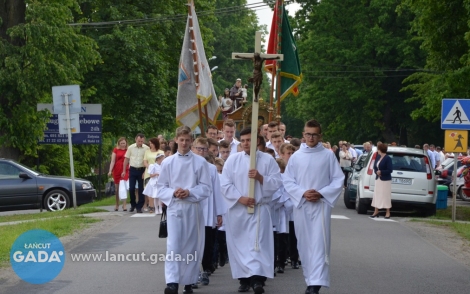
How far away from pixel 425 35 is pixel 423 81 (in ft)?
51.9

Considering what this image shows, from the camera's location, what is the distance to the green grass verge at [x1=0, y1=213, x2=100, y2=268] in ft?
48.3

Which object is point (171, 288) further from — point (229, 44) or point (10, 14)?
point (229, 44)

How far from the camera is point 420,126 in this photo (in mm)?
51875

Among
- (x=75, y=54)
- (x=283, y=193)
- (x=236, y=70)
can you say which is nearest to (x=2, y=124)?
(x=75, y=54)

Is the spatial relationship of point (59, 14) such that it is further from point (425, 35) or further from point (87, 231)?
point (87, 231)

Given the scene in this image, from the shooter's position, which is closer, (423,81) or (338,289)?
(338,289)

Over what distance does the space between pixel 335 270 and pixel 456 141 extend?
9.87m

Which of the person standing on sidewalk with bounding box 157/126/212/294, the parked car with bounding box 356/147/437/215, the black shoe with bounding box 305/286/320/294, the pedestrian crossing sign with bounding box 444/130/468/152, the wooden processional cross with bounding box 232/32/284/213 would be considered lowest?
the parked car with bounding box 356/147/437/215

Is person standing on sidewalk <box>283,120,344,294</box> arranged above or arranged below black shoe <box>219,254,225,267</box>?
above

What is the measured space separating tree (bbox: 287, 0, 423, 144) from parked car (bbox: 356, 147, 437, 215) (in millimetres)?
25634

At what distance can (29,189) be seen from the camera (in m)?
25.1

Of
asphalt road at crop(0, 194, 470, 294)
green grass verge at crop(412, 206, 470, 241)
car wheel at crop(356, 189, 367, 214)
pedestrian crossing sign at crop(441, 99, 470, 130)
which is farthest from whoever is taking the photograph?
car wheel at crop(356, 189, 367, 214)

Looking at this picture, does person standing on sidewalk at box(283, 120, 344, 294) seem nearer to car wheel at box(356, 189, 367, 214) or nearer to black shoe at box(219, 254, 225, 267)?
black shoe at box(219, 254, 225, 267)

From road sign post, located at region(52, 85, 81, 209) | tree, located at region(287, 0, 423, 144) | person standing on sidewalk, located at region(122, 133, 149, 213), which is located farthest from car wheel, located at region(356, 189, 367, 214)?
tree, located at region(287, 0, 423, 144)
